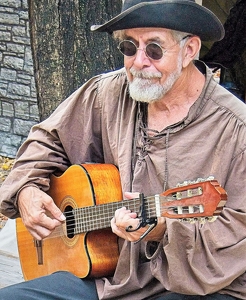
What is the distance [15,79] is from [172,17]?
4935mm

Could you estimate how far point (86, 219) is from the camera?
112 inches

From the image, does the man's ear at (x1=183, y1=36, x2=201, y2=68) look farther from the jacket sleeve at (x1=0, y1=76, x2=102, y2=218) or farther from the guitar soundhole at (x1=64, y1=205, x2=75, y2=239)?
the guitar soundhole at (x1=64, y1=205, x2=75, y2=239)

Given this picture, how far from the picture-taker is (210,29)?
2652mm

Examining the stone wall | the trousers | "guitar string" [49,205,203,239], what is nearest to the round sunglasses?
"guitar string" [49,205,203,239]

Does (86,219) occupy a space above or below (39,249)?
above

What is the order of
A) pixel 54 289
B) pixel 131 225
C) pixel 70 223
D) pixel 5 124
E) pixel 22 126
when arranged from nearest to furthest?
pixel 131 225 → pixel 54 289 → pixel 70 223 → pixel 22 126 → pixel 5 124

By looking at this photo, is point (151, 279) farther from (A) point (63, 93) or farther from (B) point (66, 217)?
(A) point (63, 93)

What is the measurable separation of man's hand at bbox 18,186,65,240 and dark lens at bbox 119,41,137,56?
79cm

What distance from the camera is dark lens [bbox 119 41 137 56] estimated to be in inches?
104

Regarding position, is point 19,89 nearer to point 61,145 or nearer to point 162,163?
point 61,145

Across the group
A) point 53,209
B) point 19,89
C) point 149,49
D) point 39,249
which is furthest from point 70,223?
point 19,89

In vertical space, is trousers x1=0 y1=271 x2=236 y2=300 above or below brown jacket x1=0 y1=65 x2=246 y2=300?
below

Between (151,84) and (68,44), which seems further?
(68,44)

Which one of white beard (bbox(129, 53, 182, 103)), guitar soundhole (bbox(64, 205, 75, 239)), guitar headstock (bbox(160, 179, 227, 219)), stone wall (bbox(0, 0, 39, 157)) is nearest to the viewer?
guitar headstock (bbox(160, 179, 227, 219))
